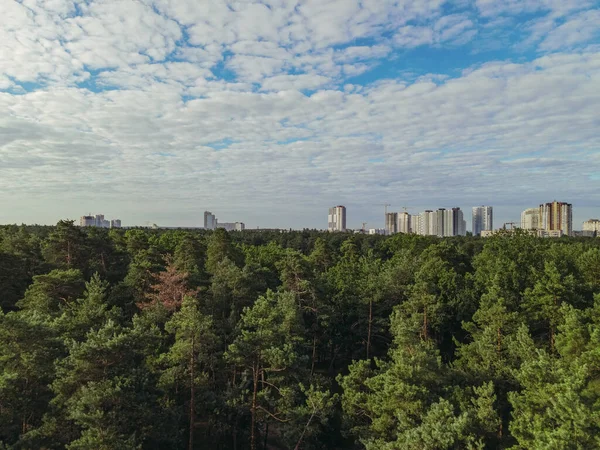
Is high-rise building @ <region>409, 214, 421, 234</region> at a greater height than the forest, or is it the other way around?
high-rise building @ <region>409, 214, 421, 234</region>

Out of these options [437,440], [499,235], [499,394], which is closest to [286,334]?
[437,440]

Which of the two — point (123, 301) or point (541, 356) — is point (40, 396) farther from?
point (541, 356)

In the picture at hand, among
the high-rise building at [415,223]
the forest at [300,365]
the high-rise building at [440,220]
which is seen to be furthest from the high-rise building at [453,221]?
the forest at [300,365]

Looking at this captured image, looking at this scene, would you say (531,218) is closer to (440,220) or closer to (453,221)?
(453,221)

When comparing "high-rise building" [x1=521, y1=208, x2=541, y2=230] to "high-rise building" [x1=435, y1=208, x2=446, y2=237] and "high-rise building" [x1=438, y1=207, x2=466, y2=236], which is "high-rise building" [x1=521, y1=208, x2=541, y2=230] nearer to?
"high-rise building" [x1=438, y1=207, x2=466, y2=236]

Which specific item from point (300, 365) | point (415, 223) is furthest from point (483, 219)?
point (300, 365)

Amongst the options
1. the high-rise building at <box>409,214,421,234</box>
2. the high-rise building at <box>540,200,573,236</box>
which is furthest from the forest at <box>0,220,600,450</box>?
the high-rise building at <box>409,214,421,234</box>
